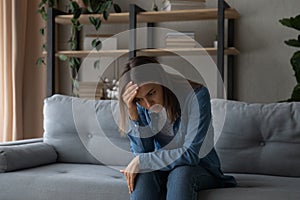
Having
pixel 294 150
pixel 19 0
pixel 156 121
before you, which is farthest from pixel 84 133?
pixel 19 0

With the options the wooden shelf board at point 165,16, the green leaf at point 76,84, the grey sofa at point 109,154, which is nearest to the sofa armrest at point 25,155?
the grey sofa at point 109,154

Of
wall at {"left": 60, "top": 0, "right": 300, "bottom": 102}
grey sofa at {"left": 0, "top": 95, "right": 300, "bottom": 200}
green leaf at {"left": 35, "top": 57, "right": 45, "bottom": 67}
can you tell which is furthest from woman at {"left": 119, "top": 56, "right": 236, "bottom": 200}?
green leaf at {"left": 35, "top": 57, "right": 45, "bottom": 67}

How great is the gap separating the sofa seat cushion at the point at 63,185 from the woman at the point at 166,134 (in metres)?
0.16

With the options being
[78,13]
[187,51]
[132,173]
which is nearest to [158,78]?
[132,173]

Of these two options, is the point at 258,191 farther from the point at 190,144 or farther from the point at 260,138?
the point at 260,138

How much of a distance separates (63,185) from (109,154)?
486 millimetres

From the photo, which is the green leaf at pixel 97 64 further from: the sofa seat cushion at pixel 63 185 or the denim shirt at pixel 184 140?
the denim shirt at pixel 184 140

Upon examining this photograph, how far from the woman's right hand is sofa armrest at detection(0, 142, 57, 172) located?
66cm

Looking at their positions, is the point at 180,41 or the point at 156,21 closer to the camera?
the point at 180,41

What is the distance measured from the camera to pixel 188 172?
1.85m

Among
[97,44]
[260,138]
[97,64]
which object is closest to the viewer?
[260,138]

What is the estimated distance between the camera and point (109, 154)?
8.49ft

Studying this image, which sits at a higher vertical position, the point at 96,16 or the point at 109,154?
the point at 96,16

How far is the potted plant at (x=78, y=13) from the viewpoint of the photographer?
3199mm
